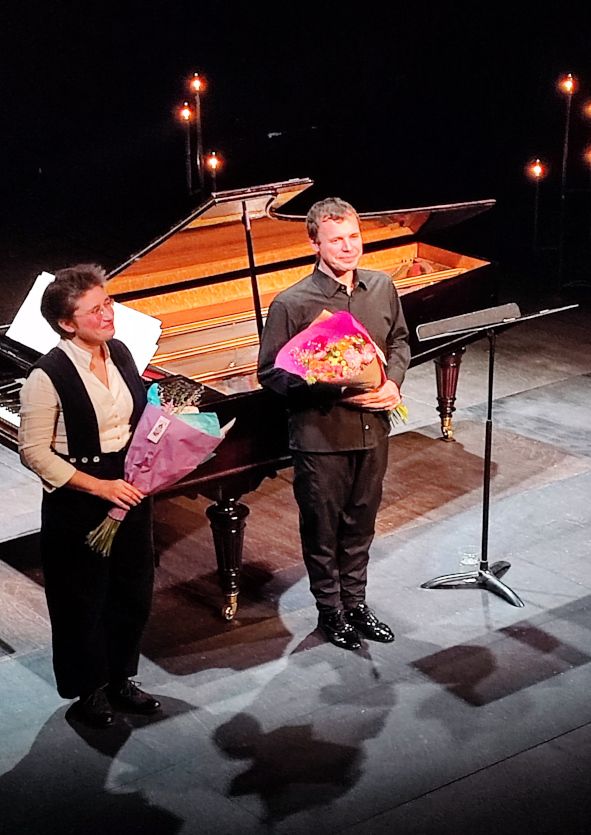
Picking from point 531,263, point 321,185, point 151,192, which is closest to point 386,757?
point 531,263

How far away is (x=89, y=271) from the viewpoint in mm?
4113

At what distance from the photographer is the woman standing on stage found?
4066mm

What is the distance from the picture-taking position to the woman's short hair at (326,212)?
4590 millimetres

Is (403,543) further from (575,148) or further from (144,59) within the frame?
(144,59)

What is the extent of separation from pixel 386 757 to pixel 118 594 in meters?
0.94

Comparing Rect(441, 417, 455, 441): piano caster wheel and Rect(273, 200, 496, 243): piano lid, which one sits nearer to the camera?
Rect(273, 200, 496, 243): piano lid

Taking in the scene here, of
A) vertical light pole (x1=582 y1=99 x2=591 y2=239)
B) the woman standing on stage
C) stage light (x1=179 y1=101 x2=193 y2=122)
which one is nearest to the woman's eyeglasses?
the woman standing on stage

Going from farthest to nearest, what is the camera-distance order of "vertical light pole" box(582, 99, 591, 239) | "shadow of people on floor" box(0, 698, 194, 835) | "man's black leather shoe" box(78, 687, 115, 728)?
"vertical light pole" box(582, 99, 591, 239)
"man's black leather shoe" box(78, 687, 115, 728)
"shadow of people on floor" box(0, 698, 194, 835)

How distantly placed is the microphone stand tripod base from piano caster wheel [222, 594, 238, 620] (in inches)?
29.0

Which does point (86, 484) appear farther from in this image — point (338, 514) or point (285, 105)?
point (285, 105)

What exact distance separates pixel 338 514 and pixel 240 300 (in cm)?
171

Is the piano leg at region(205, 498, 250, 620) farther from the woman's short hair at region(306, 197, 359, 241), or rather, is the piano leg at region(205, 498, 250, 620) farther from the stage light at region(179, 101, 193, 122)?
the stage light at region(179, 101, 193, 122)

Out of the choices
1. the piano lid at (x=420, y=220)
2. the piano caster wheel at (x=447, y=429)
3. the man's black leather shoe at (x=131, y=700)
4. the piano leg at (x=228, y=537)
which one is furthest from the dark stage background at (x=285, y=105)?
the man's black leather shoe at (x=131, y=700)

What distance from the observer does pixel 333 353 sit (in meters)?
4.43
